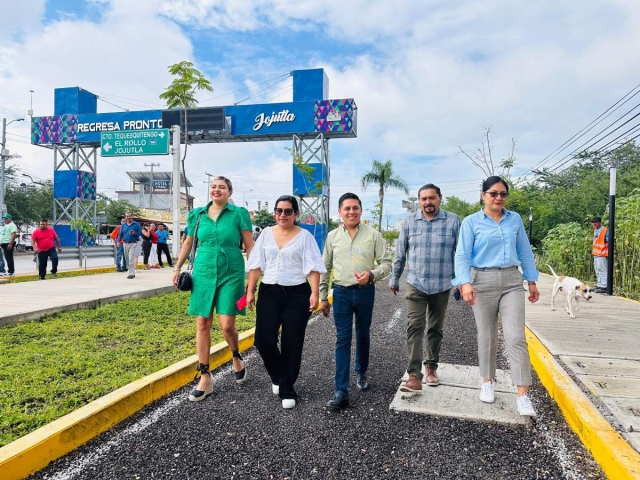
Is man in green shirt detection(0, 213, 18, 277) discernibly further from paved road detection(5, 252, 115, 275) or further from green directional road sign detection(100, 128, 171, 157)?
green directional road sign detection(100, 128, 171, 157)

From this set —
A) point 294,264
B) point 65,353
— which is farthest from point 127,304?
point 294,264

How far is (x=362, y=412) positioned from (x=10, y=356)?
12.1 ft

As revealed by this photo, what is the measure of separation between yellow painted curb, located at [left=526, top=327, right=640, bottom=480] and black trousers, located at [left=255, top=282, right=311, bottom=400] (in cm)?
212

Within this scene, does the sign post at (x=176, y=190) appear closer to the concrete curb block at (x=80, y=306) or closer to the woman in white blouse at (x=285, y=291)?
the concrete curb block at (x=80, y=306)

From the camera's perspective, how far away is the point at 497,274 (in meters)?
3.62

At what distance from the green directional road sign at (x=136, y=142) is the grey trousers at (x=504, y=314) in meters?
16.5

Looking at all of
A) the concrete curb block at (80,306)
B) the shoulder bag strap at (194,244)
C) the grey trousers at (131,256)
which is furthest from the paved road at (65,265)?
the shoulder bag strap at (194,244)

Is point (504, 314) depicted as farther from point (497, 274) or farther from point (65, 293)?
point (65, 293)

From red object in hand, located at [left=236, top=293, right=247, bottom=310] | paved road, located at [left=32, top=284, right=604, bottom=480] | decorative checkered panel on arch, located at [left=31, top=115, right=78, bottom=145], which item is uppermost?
decorative checkered panel on arch, located at [left=31, top=115, right=78, bottom=145]

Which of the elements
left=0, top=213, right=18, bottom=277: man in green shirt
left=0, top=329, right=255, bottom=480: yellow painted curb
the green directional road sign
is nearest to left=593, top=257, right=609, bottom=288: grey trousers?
left=0, top=329, right=255, bottom=480: yellow painted curb

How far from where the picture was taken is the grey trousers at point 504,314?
11.6ft

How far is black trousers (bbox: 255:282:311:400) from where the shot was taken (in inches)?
151

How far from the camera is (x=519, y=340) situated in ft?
11.6

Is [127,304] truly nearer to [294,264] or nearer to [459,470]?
[294,264]
